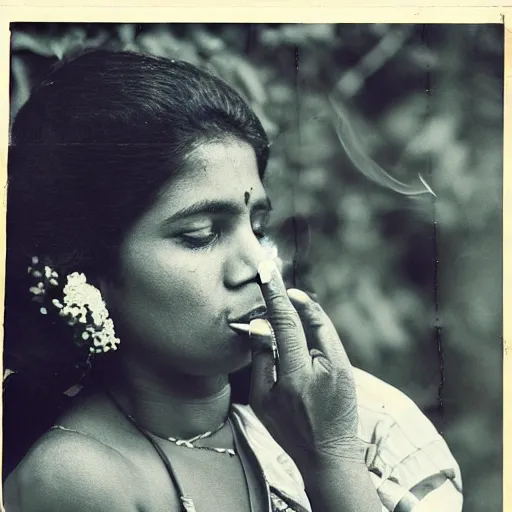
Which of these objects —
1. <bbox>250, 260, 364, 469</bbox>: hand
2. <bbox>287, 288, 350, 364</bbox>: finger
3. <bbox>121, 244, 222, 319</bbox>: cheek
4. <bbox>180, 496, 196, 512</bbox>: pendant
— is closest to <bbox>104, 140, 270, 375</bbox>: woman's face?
<bbox>121, 244, 222, 319</bbox>: cheek

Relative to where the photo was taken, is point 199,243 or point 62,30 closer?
point 199,243

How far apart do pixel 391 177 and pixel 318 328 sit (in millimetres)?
930

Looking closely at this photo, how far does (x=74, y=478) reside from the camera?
14.2 feet

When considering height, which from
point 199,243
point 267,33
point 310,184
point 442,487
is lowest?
point 442,487

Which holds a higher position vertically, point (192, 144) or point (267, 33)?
point (267, 33)

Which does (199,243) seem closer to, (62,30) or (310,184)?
(310,184)

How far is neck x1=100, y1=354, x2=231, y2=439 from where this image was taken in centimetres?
457

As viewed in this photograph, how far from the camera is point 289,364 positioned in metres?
4.61

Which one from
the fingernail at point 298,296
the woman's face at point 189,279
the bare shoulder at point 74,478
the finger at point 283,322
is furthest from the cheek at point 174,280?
the bare shoulder at point 74,478

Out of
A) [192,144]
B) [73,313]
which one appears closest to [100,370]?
[73,313]

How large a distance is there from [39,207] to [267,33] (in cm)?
158

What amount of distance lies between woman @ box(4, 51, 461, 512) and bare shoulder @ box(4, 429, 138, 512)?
0.02m

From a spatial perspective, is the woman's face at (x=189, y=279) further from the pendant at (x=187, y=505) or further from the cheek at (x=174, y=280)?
the pendant at (x=187, y=505)

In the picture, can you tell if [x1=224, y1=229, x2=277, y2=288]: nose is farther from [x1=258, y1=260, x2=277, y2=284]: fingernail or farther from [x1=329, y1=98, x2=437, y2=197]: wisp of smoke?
[x1=329, y1=98, x2=437, y2=197]: wisp of smoke
